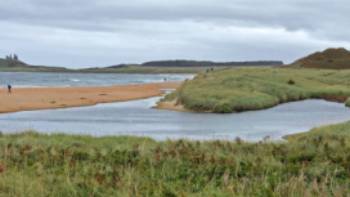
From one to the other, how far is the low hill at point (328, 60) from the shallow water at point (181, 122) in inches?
2229

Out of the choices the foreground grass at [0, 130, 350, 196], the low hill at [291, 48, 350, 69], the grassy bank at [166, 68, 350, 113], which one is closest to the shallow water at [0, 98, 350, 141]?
the grassy bank at [166, 68, 350, 113]

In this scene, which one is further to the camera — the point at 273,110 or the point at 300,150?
the point at 273,110

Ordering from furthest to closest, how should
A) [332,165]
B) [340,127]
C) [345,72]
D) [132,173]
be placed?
[345,72] < [340,127] < [332,165] < [132,173]

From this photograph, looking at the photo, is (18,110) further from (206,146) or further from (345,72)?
(345,72)

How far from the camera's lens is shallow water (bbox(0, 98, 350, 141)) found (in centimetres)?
3009

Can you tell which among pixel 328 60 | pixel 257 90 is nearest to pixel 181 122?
pixel 257 90

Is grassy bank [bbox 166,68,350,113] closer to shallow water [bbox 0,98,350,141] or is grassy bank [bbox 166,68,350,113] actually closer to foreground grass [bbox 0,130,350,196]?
shallow water [bbox 0,98,350,141]

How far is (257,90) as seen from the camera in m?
59.1

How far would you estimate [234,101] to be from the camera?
49.0 m

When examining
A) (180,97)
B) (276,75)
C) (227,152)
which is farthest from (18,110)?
(227,152)

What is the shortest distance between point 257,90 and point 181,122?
896 inches

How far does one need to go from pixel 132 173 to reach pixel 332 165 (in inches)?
123

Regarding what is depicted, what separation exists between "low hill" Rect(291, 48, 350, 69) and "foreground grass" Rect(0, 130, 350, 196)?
310 feet

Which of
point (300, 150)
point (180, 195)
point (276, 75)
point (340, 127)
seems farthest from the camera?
point (276, 75)
